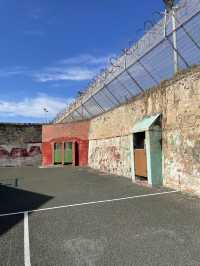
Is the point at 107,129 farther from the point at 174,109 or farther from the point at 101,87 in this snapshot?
the point at 174,109

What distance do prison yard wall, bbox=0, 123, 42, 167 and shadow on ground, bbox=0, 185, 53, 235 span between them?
53.3 feet

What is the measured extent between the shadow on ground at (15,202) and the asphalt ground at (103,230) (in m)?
0.02

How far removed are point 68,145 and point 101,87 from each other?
8796mm

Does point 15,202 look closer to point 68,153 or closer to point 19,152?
point 68,153

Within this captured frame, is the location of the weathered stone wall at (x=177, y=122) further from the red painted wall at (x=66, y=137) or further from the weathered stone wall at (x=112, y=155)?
the red painted wall at (x=66, y=137)

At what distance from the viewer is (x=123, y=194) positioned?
1031cm

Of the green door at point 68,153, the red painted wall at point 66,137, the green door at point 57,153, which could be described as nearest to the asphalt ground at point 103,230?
the red painted wall at point 66,137

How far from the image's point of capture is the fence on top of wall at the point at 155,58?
1031 cm

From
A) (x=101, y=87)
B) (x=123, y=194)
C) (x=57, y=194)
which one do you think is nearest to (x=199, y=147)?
(x=123, y=194)

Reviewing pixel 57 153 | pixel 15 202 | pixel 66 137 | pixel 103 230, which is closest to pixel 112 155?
pixel 66 137

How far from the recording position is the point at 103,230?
6.16m

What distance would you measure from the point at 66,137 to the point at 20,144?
5301mm

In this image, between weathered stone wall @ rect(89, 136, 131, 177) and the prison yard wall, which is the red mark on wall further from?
weathered stone wall @ rect(89, 136, 131, 177)

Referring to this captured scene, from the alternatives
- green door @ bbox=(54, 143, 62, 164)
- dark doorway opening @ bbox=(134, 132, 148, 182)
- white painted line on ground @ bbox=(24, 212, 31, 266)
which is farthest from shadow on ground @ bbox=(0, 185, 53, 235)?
green door @ bbox=(54, 143, 62, 164)
